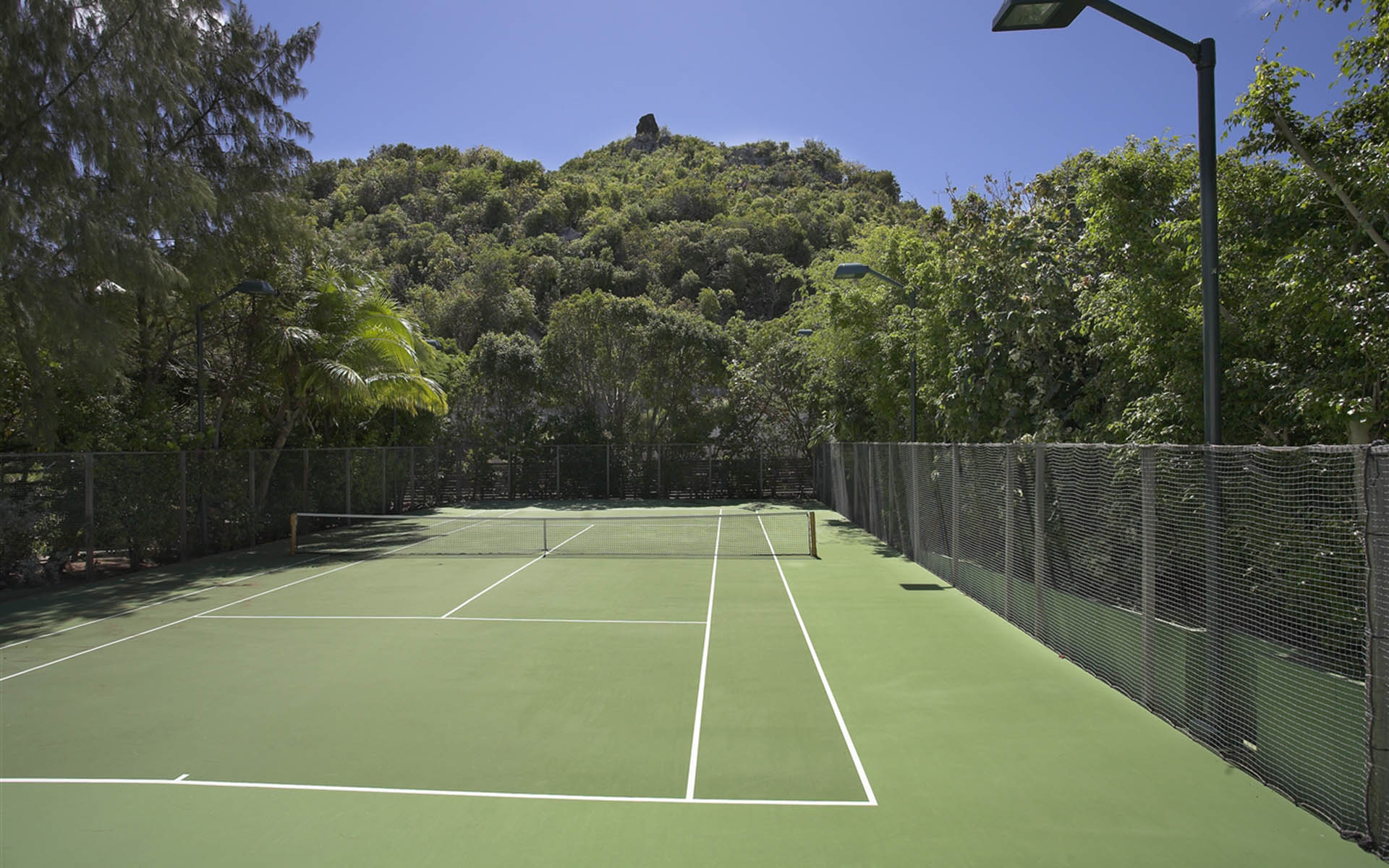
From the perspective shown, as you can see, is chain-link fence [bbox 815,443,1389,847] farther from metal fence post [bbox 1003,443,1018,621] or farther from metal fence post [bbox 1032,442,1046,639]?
metal fence post [bbox 1003,443,1018,621]

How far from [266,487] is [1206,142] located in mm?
20995

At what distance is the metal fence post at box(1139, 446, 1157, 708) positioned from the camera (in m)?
7.04

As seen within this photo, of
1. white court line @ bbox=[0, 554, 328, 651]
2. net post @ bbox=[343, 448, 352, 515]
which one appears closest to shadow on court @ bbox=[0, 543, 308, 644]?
white court line @ bbox=[0, 554, 328, 651]

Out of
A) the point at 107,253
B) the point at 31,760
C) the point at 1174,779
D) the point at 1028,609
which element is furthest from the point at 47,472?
the point at 1174,779

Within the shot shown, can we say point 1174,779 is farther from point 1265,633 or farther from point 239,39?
point 239,39

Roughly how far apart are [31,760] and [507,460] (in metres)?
29.2

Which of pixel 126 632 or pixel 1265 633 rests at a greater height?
pixel 1265 633

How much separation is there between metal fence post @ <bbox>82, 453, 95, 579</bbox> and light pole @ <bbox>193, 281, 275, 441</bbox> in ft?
9.67

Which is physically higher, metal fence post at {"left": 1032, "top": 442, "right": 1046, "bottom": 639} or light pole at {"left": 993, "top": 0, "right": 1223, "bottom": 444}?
light pole at {"left": 993, "top": 0, "right": 1223, "bottom": 444}

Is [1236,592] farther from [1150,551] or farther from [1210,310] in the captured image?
[1210,310]

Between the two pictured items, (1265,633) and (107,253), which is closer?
(1265,633)

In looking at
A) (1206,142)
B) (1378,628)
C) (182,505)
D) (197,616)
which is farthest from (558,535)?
(1378,628)

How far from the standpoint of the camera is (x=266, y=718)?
24.3 ft

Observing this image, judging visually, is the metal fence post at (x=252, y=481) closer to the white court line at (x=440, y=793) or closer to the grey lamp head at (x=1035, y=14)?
the white court line at (x=440, y=793)
